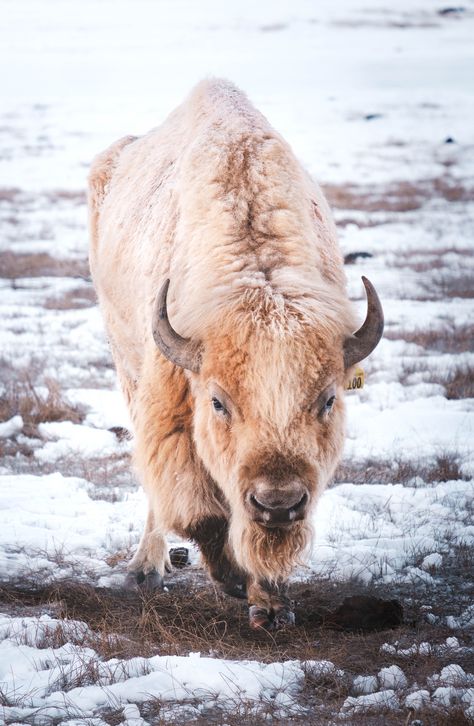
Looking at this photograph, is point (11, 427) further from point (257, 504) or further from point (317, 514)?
point (257, 504)

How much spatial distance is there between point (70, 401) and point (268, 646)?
5341mm

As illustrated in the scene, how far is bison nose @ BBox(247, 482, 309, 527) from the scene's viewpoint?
374 centimetres

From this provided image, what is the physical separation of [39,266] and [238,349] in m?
14.7

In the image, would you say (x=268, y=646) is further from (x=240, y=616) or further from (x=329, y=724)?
(x=329, y=724)

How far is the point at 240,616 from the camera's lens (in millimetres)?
4762

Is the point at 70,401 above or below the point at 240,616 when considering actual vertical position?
below

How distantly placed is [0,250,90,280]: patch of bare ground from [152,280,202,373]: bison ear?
12.9 metres

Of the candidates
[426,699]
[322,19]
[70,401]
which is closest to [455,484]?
[426,699]

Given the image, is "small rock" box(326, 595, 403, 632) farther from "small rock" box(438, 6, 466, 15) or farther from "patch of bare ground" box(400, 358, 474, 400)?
"small rock" box(438, 6, 466, 15)

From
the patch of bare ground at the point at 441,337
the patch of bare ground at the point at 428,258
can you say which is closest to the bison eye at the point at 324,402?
the patch of bare ground at the point at 441,337

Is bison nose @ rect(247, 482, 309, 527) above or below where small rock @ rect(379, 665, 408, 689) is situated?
above

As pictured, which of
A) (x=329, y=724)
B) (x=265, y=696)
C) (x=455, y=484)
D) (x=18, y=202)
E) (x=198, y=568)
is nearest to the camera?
(x=329, y=724)

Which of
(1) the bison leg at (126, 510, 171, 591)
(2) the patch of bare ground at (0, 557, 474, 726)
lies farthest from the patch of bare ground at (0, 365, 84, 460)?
A: (2) the patch of bare ground at (0, 557, 474, 726)

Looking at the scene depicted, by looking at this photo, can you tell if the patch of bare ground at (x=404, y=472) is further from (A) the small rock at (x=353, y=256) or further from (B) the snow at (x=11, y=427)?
(A) the small rock at (x=353, y=256)
